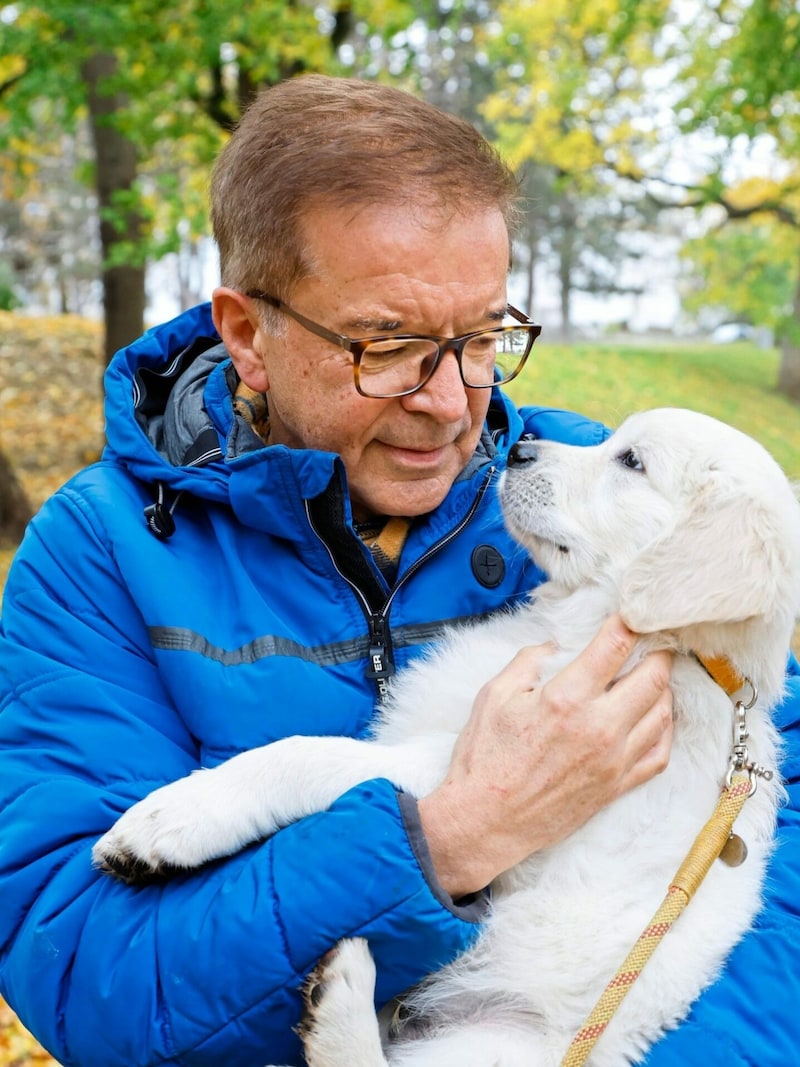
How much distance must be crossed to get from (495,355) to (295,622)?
33.0 inches

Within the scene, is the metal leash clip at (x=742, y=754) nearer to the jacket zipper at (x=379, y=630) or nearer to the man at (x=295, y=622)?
the man at (x=295, y=622)

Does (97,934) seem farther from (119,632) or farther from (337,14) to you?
(337,14)

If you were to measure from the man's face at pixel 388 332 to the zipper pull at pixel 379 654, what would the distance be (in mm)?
284

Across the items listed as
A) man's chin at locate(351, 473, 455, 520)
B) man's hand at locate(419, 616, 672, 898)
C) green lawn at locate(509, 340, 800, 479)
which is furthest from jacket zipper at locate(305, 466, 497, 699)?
green lawn at locate(509, 340, 800, 479)

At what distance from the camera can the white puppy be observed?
204cm

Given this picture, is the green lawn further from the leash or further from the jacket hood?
the leash

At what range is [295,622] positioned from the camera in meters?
2.34

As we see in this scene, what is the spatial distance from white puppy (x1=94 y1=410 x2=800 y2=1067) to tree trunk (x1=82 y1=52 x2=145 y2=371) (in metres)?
8.62

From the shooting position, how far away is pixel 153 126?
9.52 m

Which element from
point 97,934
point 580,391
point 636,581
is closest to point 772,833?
point 636,581

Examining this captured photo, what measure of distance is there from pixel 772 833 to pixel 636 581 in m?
0.68

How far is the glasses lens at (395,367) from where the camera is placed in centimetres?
233

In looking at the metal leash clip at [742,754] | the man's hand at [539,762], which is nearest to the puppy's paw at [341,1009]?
the man's hand at [539,762]

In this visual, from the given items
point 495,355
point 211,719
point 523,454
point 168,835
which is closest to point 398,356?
point 495,355
